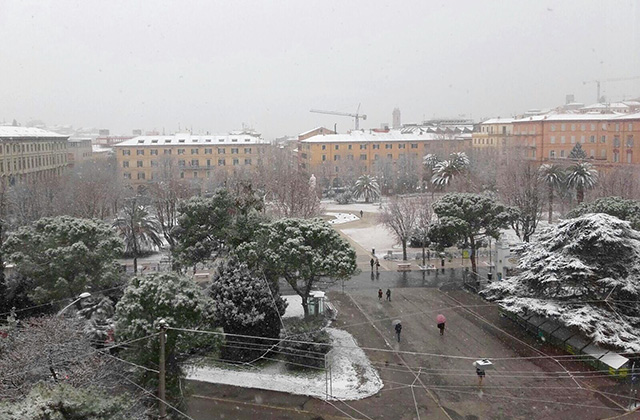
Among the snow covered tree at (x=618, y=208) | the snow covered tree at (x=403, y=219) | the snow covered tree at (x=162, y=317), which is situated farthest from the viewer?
the snow covered tree at (x=403, y=219)

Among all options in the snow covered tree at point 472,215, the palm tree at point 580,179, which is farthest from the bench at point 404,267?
the palm tree at point 580,179

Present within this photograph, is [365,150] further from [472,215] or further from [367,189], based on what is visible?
[472,215]

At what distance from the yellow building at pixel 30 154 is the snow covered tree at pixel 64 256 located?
26268 millimetres

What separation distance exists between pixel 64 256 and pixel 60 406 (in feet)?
39.1

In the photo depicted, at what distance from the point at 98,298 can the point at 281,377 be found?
281 inches

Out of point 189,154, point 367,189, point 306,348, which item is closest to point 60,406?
point 306,348

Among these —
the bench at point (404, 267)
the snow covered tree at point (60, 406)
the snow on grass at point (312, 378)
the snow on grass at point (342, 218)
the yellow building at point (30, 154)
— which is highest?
the yellow building at point (30, 154)

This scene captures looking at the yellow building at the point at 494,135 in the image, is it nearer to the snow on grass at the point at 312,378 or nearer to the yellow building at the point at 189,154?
the yellow building at the point at 189,154

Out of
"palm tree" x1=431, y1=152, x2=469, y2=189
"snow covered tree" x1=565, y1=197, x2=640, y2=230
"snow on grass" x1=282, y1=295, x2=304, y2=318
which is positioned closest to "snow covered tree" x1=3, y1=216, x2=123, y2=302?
"snow on grass" x1=282, y1=295, x2=304, y2=318

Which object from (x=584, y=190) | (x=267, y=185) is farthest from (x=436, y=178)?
(x=267, y=185)

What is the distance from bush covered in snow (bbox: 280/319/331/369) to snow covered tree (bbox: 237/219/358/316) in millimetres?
2395

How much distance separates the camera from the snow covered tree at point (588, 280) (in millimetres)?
17219

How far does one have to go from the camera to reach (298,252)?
1861 centimetres

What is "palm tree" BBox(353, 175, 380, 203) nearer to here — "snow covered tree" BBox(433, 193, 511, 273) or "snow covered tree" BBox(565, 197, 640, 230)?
"snow covered tree" BBox(433, 193, 511, 273)
